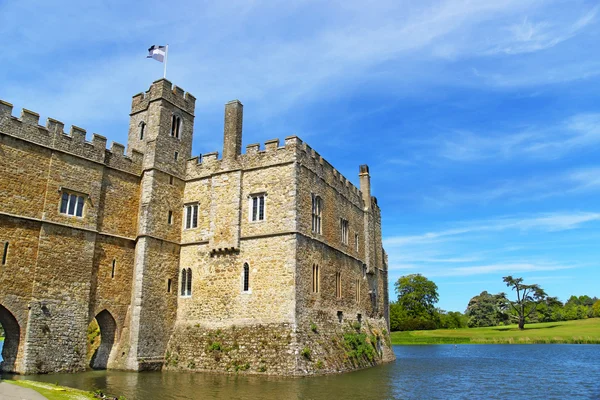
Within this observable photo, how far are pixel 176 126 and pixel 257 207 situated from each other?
8427 millimetres

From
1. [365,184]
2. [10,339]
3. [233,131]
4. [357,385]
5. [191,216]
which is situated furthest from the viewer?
[365,184]

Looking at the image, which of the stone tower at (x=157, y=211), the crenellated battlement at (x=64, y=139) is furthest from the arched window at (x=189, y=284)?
the crenellated battlement at (x=64, y=139)

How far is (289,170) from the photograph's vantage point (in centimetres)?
2553

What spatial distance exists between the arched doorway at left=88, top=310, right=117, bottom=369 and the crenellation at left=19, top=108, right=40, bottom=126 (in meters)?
10.7

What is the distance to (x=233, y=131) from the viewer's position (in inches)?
1076

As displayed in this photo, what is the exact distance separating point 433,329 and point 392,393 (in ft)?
224

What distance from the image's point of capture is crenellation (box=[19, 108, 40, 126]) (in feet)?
73.4

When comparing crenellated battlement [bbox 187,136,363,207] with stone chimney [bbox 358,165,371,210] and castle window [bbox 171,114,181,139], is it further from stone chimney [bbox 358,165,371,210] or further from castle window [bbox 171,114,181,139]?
stone chimney [bbox 358,165,371,210]

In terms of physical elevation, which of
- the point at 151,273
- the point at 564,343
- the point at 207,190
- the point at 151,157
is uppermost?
the point at 151,157

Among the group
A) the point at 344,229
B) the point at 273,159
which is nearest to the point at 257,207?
the point at 273,159

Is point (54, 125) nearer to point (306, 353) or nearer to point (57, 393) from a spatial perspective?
point (57, 393)

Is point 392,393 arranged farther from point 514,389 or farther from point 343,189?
point 343,189

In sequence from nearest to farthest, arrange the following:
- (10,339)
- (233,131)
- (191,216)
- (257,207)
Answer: (10,339)
(257,207)
(233,131)
(191,216)

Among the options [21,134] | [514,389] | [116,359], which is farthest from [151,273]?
[514,389]
